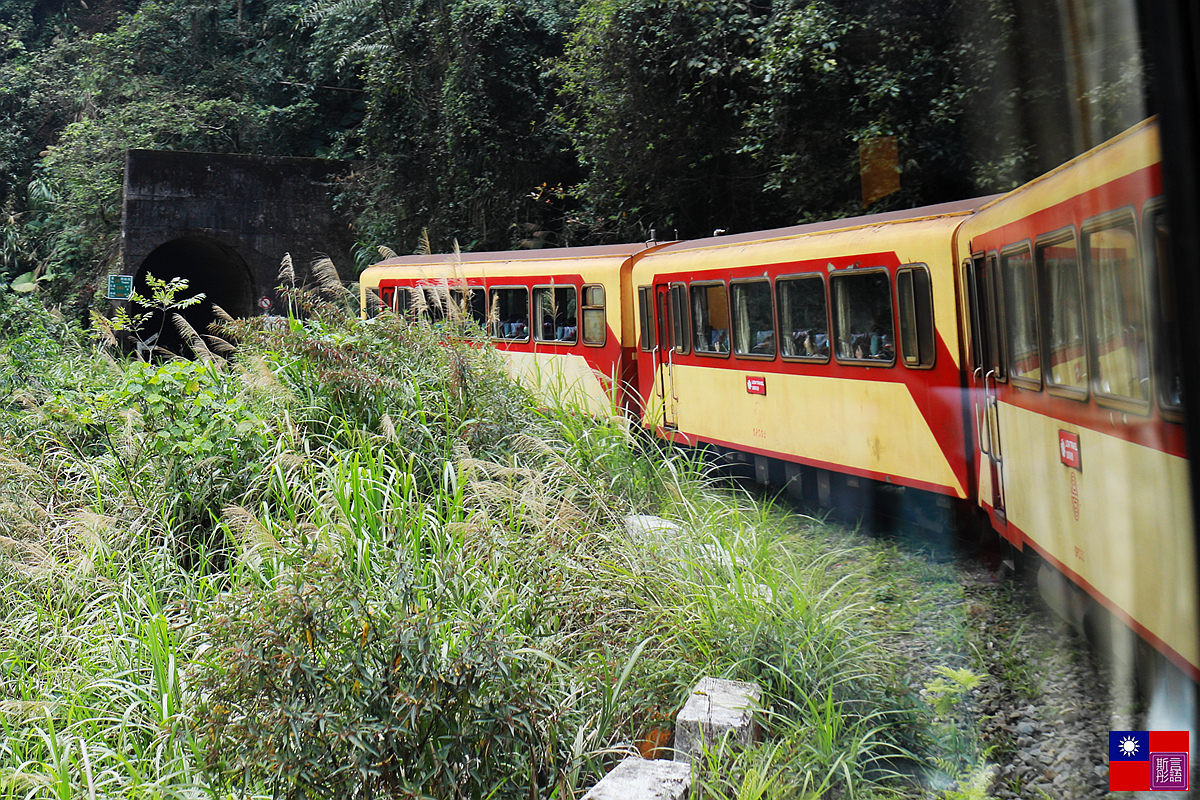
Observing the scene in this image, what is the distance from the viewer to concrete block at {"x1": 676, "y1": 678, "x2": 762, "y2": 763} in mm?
2945

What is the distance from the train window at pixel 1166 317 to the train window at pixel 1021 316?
245 cm

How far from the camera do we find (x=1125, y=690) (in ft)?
5.01

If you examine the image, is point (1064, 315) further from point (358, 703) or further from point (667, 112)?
point (667, 112)

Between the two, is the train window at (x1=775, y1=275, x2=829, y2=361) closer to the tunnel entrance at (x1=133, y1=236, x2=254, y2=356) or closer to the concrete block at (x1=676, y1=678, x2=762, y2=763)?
the concrete block at (x1=676, y1=678, x2=762, y2=763)

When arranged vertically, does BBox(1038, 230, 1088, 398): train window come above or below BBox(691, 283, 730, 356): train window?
below

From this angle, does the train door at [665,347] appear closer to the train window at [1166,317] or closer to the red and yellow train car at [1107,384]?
the red and yellow train car at [1107,384]

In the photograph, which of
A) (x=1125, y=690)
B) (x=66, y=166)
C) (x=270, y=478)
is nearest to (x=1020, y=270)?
(x=1125, y=690)

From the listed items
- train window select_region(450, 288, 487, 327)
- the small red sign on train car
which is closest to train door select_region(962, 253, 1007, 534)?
the small red sign on train car

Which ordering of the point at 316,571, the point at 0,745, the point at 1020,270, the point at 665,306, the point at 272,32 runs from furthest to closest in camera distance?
the point at 272,32, the point at 665,306, the point at 1020,270, the point at 0,745, the point at 316,571

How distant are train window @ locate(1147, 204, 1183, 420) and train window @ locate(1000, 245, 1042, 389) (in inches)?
96.5

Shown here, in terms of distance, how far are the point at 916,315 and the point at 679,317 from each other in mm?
3303

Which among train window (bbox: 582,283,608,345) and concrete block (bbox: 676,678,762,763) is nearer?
concrete block (bbox: 676,678,762,763)

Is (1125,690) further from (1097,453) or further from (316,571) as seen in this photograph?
(316,571)

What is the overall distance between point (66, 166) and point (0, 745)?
20196mm
